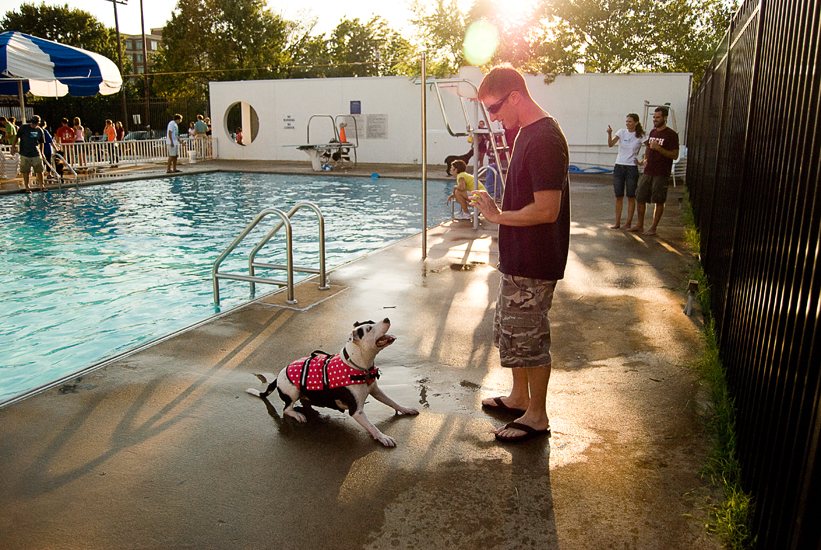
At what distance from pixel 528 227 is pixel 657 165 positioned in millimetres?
7074

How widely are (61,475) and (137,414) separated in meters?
0.71

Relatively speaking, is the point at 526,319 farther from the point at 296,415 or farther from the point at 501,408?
the point at 296,415

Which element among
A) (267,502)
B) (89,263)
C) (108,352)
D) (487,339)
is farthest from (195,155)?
(267,502)

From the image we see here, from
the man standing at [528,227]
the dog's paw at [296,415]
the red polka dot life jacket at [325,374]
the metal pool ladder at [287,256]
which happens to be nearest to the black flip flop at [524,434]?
the man standing at [528,227]

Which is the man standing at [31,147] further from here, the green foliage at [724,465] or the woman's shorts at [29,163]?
the green foliage at [724,465]

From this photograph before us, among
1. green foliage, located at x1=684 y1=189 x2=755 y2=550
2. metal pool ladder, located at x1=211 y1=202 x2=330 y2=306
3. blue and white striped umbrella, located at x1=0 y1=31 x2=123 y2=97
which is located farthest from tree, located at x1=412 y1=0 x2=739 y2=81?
green foliage, located at x1=684 y1=189 x2=755 y2=550

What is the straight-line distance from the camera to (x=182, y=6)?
47.1 meters

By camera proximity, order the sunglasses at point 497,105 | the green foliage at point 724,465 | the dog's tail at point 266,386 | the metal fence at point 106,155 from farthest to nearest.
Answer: the metal fence at point 106,155 → the dog's tail at point 266,386 → the sunglasses at point 497,105 → the green foliage at point 724,465

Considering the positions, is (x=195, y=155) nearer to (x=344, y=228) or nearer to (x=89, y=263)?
(x=344, y=228)

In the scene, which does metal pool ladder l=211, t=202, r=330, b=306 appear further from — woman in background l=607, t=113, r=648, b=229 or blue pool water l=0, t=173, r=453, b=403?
woman in background l=607, t=113, r=648, b=229

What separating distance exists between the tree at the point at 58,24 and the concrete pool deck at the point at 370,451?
6311 cm

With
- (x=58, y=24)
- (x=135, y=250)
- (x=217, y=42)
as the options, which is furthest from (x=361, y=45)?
(x=135, y=250)

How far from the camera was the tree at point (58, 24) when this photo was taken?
191 ft

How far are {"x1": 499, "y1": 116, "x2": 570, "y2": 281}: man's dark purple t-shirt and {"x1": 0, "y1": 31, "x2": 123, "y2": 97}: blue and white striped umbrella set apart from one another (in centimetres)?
1469
